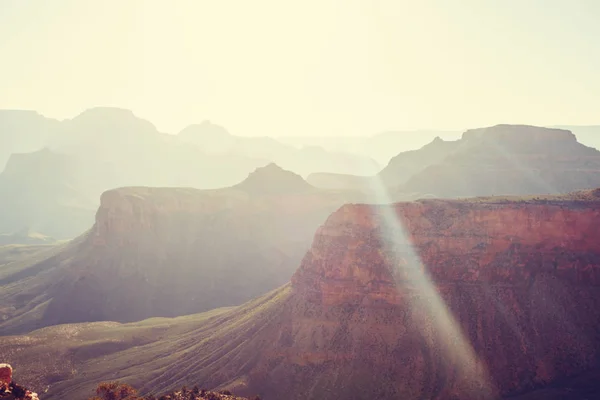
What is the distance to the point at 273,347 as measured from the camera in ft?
205

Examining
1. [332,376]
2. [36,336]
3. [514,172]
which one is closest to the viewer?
[332,376]

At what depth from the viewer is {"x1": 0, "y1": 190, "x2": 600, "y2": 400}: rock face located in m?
54.3

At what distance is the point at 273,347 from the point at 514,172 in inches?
4405

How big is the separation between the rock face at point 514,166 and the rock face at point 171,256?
39.2 meters

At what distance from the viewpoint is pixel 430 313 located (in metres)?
58.4

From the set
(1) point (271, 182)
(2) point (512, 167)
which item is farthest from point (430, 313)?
(2) point (512, 167)

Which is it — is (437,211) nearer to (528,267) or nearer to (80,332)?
(528,267)

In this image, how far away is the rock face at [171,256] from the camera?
11406cm

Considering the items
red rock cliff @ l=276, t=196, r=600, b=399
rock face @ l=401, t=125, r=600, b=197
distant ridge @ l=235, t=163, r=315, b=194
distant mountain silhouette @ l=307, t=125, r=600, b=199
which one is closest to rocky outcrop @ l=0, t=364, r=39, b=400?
red rock cliff @ l=276, t=196, r=600, b=399

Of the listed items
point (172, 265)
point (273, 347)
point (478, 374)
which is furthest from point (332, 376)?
point (172, 265)

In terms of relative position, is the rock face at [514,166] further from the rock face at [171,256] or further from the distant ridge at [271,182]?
the rock face at [171,256]

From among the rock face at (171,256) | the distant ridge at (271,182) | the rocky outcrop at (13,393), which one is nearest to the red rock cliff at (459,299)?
the rocky outcrop at (13,393)

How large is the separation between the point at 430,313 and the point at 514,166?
10881 cm

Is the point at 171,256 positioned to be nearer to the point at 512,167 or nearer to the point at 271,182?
the point at 271,182
